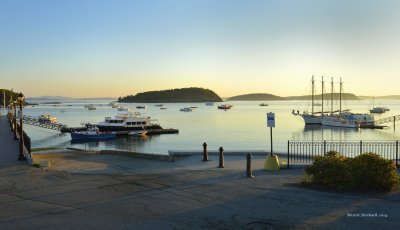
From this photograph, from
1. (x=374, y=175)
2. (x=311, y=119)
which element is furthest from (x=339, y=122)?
(x=374, y=175)

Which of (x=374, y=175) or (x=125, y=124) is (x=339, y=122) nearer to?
(x=125, y=124)

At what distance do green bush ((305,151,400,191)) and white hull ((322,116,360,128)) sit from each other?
8733cm

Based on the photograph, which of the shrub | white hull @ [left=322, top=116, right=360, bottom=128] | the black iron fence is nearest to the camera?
the shrub

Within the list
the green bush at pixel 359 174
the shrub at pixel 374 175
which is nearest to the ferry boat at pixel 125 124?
the green bush at pixel 359 174

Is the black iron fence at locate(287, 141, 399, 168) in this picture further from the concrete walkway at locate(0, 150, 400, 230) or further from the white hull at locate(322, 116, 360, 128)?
the white hull at locate(322, 116, 360, 128)

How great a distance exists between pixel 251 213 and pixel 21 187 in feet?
27.6

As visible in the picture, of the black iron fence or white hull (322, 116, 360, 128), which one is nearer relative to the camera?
the black iron fence

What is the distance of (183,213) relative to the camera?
32.6 ft

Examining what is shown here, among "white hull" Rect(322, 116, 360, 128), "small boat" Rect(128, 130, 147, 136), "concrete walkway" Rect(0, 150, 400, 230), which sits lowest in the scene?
"small boat" Rect(128, 130, 147, 136)

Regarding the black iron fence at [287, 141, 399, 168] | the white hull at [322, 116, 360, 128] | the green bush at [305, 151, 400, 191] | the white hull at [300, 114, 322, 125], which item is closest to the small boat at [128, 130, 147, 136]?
the black iron fence at [287, 141, 399, 168]

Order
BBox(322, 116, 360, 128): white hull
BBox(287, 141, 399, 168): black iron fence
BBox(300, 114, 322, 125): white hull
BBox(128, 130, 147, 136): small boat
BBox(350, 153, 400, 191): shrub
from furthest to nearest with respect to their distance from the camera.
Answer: BBox(300, 114, 322, 125): white hull < BBox(322, 116, 360, 128): white hull < BBox(128, 130, 147, 136): small boat < BBox(287, 141, 399, 168): black iron fence < BBox(350, 153, 400, 191): shrub

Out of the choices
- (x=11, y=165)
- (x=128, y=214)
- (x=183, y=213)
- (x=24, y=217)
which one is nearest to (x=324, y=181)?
(x=183, y=213)

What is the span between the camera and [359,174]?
12438mm

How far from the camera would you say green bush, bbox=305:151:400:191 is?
40.5 ft
